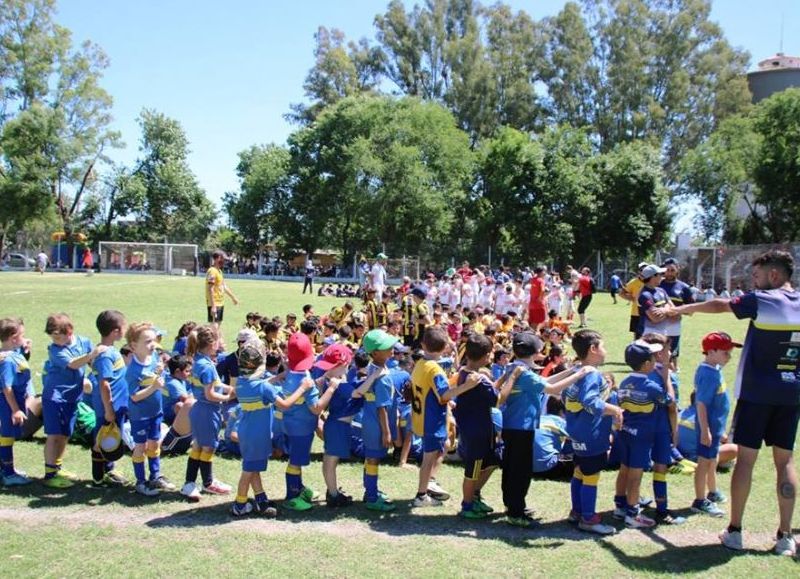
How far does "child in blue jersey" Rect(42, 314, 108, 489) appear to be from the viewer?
6238mm

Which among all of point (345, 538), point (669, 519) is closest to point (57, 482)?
point (345, 538)

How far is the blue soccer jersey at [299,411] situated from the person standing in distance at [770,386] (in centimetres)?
314

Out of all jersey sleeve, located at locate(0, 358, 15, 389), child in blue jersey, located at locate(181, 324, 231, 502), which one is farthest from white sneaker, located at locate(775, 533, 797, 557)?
jersey sleeve, located at locate(0, 358, 15, 389)

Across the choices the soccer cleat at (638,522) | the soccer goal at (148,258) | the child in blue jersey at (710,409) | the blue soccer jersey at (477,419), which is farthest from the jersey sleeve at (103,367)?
the soccer goal at (148,258)

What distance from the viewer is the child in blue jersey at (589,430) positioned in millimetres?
5371

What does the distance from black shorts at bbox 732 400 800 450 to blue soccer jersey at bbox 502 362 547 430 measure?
58.3 inches

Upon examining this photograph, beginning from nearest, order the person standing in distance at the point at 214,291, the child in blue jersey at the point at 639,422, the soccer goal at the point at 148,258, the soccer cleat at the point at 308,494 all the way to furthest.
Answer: the child in blue jersey at the point at 639,422 → the soccer cleat at the point at 308,494 → the person standing in distance at the point at 214,291 → the soccer goal at the point at 148,258

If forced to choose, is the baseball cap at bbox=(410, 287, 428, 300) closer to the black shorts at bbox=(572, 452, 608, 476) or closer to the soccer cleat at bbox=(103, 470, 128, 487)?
the soccer cleat at bbox=(103, 470, 128, 487)

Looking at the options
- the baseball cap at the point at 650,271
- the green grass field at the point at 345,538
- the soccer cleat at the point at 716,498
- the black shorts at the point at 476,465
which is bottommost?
the green grass field at the point at 345,538

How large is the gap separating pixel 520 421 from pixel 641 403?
0.97 meters

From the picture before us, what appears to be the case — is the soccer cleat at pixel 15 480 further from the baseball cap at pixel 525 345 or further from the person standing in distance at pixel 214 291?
the person standing in distance at pixel 214 291

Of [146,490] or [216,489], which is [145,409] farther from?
[216,489]

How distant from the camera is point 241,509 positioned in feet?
18.5

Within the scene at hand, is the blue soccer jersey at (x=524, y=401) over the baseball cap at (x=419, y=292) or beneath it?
beneath
